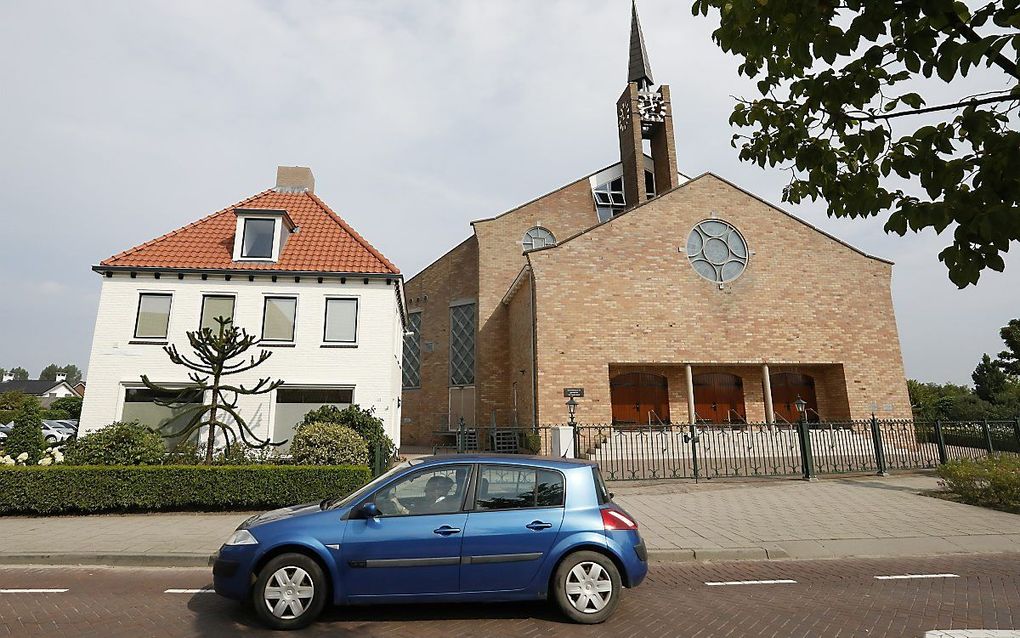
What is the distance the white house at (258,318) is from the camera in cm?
1454

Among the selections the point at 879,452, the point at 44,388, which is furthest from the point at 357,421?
the point at 44,388

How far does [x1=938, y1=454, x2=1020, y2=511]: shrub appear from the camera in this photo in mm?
9992

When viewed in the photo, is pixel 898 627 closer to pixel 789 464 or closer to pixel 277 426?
pixel 789 464

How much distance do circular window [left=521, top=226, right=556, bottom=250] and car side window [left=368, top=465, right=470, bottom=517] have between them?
24.1 m

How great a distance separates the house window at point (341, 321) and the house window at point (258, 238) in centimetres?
261

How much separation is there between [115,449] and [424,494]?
31.3ft

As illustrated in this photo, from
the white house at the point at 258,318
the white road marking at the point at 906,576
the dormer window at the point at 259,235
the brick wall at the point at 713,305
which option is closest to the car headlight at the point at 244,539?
the white road marking at the point at 906,576

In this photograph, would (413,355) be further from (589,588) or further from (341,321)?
(589,588)

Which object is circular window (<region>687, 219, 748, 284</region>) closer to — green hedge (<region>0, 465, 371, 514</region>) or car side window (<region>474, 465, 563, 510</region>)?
green hedge (<region>0, 465, 371, 514</region>)

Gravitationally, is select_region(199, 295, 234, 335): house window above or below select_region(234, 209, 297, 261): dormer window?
below

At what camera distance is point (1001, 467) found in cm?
1044

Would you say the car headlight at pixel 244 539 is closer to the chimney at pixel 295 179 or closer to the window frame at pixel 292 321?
the window frame at pixel 292 321

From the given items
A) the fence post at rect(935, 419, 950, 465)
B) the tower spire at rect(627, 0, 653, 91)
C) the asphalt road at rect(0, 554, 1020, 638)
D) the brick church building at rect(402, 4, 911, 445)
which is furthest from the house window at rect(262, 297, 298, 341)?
the tower spire at rect(627, 0, 653, 91)

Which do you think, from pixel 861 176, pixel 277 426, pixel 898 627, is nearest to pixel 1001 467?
pixel 898 627
